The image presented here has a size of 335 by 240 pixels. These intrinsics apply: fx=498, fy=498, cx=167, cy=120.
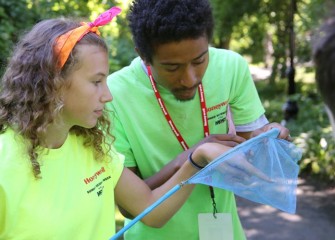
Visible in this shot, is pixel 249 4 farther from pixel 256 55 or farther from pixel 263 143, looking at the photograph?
pixel 263 143

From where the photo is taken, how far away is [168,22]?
1988mm

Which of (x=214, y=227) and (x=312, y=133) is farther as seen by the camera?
(x=312, y=133)

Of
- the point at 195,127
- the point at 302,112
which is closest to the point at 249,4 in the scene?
the point at 302,112

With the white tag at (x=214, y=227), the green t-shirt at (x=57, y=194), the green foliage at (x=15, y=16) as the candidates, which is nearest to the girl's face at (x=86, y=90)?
the green t-shirt at (x=57, y=194)

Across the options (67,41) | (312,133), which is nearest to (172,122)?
(67,41)

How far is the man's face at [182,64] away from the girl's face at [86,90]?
330 mm

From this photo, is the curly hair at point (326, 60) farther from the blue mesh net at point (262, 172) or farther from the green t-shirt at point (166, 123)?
the green t-shirt at point (166, 123)

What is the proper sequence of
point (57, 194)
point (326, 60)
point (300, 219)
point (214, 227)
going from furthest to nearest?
point (300, 219)
point (214, 227)
point (57, 194)
point (326, 60)

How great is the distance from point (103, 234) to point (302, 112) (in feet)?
28.0

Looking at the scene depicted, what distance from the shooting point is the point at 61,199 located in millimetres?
1647

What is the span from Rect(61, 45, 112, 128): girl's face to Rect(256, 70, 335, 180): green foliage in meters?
4.97

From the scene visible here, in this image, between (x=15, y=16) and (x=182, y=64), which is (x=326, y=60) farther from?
(x=15, y=16)

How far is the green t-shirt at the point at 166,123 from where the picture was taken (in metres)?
2.13

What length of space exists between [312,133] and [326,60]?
7.05 m
